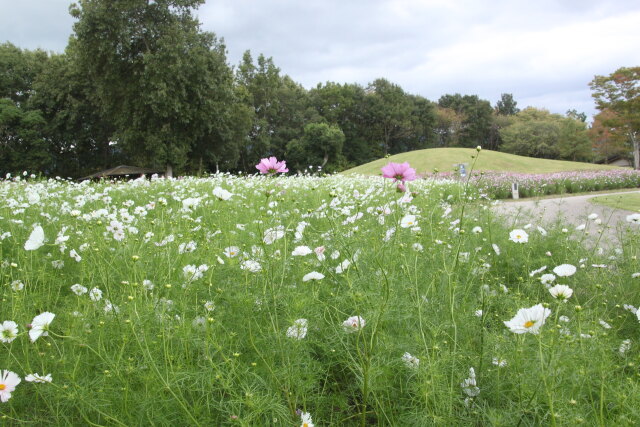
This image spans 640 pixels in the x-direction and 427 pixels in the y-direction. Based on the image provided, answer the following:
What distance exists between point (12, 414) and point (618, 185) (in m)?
16.5

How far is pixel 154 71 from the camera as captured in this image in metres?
16.9

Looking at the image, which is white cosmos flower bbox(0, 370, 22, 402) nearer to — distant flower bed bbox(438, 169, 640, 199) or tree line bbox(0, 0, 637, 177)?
distant flower bed bbox(438, 169, 640, 199)

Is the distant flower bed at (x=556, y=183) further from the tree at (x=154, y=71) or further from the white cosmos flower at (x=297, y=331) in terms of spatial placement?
the tree at (x=154, y=71)

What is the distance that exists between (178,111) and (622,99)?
22.4m

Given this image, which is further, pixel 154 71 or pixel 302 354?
pixel 154 71

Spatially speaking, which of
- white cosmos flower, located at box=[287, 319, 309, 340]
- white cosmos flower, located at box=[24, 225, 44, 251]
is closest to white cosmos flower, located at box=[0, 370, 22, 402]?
white cosmos flower, located at box=[24, 225, 44, 251]

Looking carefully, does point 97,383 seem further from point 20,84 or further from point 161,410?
point 20,84

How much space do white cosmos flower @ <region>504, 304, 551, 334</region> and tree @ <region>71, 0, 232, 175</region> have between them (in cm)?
1742

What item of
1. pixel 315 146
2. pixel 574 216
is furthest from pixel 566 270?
pixel 315 146

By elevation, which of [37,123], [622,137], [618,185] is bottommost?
[618,185]

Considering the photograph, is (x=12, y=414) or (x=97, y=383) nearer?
(x=97, y=383)

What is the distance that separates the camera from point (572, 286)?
8.93 ft

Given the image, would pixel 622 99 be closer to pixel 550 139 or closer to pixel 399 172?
pixel 550 139

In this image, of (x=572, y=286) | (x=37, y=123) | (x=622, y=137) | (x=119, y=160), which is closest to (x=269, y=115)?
(x=119, y=160)
